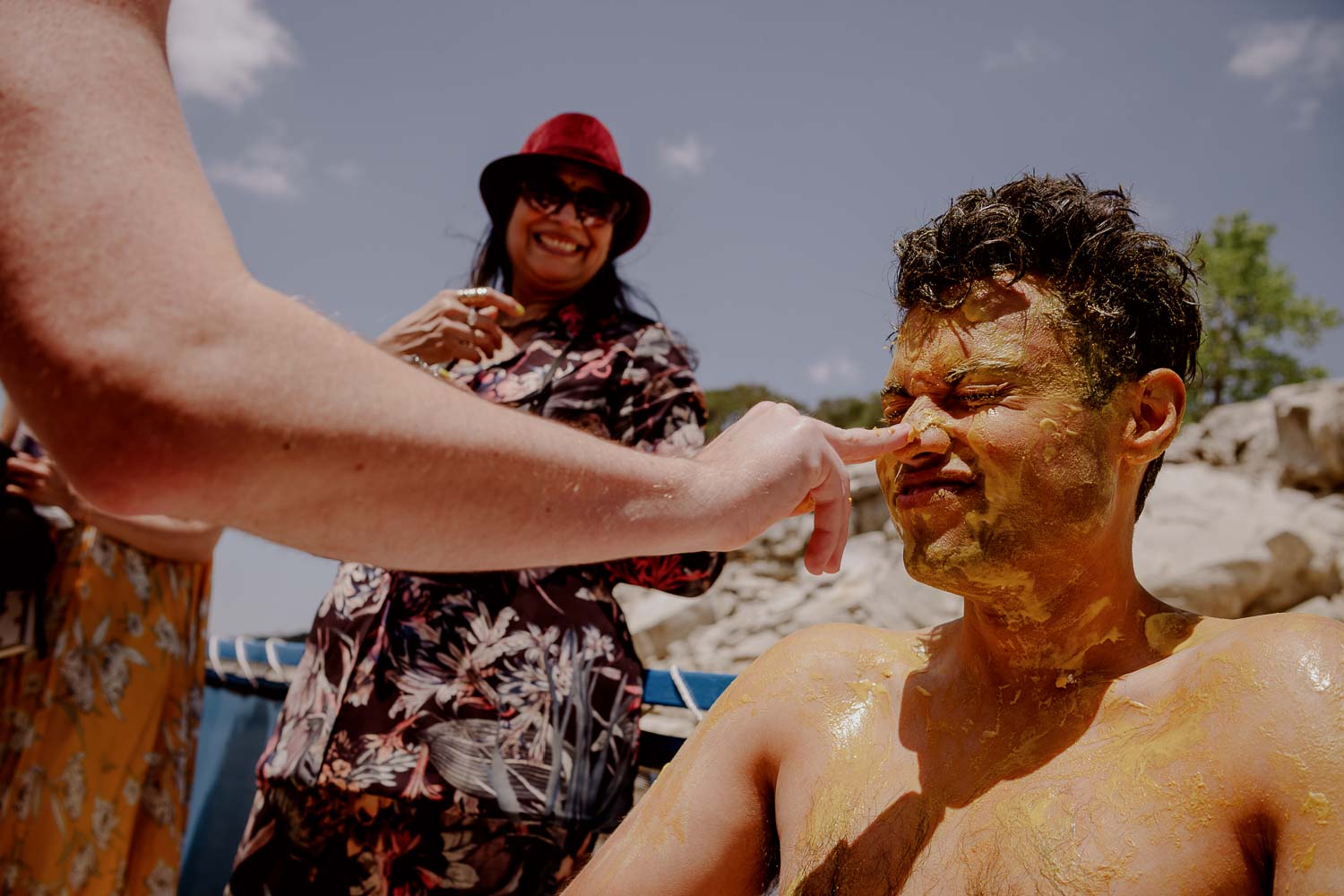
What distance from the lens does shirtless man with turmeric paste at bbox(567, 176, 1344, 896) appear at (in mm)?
1578

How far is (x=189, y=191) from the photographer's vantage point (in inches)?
41.6

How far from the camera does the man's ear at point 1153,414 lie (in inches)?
82.0

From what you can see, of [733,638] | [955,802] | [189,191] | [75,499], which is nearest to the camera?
[189,191]

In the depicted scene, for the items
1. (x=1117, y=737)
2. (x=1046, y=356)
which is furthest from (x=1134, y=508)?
(x=1117, y=737)

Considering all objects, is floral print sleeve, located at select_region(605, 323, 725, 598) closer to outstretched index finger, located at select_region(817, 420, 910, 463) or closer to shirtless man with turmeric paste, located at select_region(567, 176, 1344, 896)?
shirtless man with turmeric paste, located at select_region(567, 176, 1344, 896)

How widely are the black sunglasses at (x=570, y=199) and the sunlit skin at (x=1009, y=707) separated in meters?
1.30

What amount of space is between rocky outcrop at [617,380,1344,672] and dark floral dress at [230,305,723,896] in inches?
284

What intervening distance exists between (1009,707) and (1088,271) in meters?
0.92

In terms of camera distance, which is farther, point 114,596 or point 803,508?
point 114,596

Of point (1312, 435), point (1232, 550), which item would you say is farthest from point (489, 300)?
point (1312, 435)

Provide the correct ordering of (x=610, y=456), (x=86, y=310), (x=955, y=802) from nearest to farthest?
(x=86, y=310)
(x=610, y=456)
(x=955, y=802)

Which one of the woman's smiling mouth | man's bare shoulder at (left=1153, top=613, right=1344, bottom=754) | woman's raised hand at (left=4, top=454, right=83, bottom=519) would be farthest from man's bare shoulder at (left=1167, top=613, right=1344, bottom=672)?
woman's raised hand at (left=4, top=454, right=83, bottom=519)

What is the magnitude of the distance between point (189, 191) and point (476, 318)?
185 centimetres

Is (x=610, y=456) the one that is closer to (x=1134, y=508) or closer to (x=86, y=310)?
(x=86, y=310)
